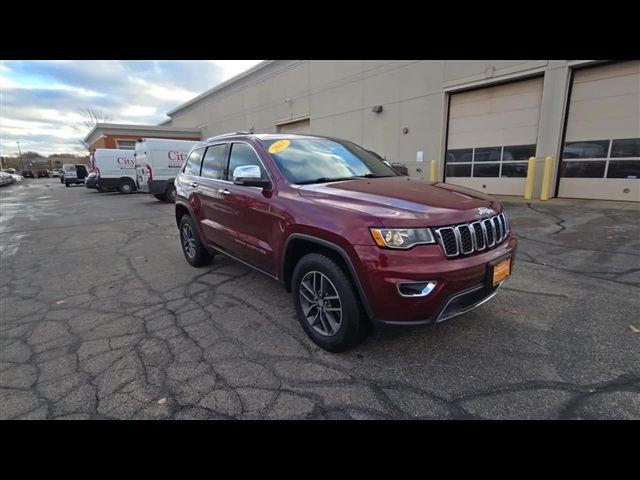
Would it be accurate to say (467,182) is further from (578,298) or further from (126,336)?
(126,336)

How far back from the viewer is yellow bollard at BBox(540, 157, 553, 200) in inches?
385

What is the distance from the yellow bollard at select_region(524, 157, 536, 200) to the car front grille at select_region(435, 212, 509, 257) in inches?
351

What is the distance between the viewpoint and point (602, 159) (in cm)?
926

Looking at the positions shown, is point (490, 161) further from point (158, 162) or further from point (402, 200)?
point (158, 162)

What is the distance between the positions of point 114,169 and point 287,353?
2222 centimetres

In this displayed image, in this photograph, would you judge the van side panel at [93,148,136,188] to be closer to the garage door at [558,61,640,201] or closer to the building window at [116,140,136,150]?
the building window at [116,140,136,150]

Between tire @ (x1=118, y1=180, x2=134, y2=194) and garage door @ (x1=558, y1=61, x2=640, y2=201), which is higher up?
garage door @ (x1=558, y1=61, x2=640, y2=201)

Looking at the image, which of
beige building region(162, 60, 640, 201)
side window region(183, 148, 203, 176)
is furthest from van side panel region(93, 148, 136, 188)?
side window region(183, 148, 203, 176)
